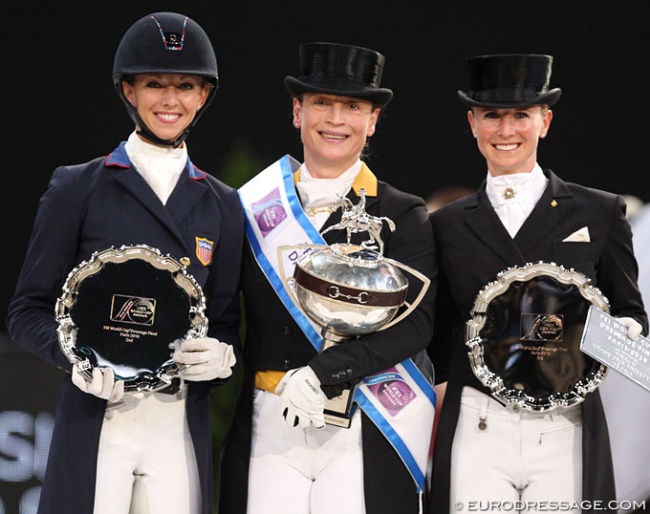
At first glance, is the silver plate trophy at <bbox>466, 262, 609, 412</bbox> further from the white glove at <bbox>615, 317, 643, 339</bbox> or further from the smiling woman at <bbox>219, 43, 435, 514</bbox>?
the smiling woman at <bbox>219, 43, 435, 514</bbox>

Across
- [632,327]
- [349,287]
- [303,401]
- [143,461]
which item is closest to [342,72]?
[349,287]

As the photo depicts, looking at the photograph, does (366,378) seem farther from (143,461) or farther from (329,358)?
(143,461)

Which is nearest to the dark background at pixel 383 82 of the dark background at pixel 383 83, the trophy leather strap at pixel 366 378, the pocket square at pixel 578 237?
the dark background at pixel 383 83

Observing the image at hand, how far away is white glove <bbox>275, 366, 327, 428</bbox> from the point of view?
3.37 metres

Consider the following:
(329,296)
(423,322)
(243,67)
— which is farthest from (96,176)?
(243,67)

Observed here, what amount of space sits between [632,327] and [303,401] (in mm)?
968

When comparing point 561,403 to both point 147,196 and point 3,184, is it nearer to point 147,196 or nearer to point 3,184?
point 147,196

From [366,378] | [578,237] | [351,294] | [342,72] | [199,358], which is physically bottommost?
[366,378]

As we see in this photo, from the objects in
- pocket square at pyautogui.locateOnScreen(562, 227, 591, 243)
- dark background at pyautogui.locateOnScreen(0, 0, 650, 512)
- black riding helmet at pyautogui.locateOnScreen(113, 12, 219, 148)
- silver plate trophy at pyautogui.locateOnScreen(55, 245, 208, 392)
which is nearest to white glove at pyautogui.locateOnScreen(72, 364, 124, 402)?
silver plate trophy at pyautogui.locateOnScreen(55, 245, 208, 392)

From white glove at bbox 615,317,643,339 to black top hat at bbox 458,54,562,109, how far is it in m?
0.75

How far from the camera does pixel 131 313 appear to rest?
342 centimetres

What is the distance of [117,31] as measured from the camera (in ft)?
20.7

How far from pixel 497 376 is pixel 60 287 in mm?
1318

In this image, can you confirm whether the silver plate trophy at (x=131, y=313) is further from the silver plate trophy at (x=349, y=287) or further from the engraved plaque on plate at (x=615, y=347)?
the engraved plaque on plate at (x=615, y=347)
